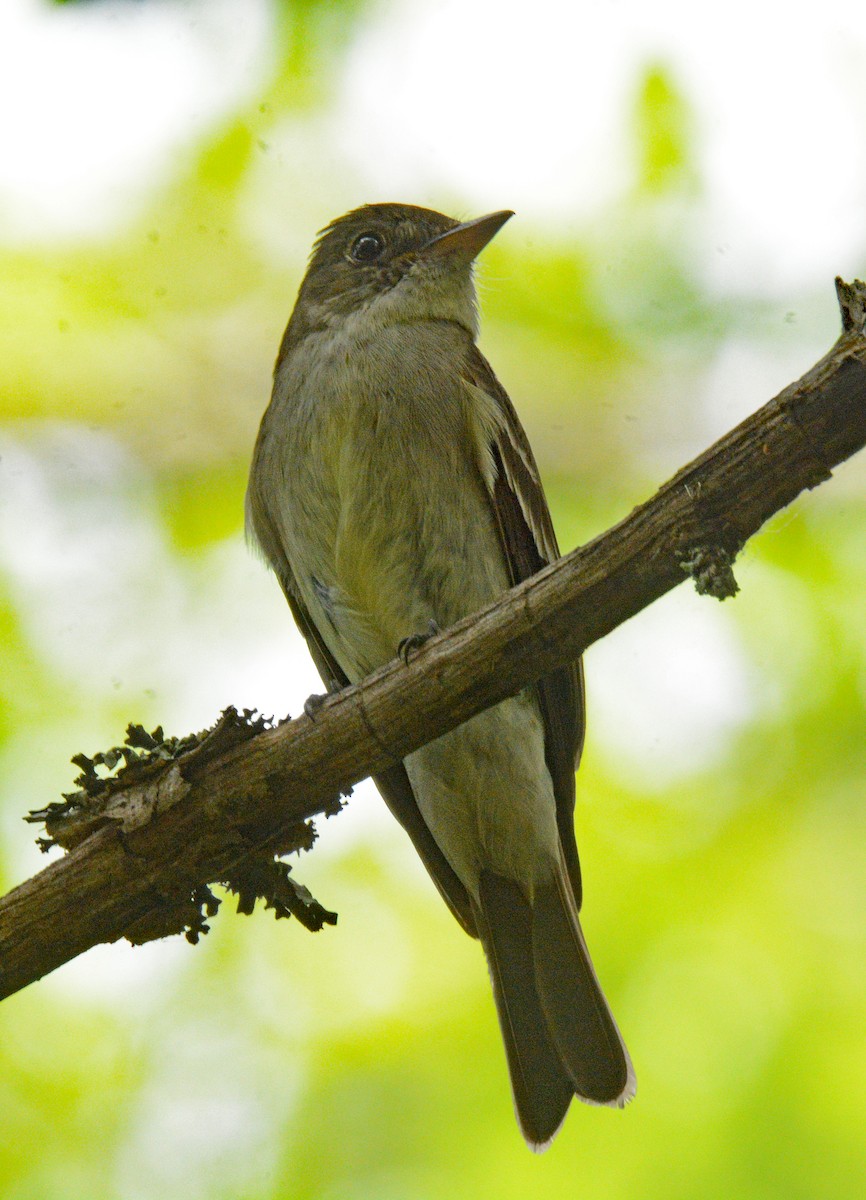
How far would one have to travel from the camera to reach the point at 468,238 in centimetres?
541

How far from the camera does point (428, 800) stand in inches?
199

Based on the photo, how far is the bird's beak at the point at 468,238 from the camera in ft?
17.6

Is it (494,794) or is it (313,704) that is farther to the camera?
(494,794)

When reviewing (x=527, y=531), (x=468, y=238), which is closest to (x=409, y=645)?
(x=527, y=531)

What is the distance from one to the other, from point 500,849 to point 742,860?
Result: 1.38 metres

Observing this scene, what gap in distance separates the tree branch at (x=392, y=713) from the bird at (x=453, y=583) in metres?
1.04

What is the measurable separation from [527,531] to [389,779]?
3.75 feet

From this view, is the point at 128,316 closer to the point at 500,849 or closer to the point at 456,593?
the point at 456,593

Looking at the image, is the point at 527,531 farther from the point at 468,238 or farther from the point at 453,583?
the point at 468,238

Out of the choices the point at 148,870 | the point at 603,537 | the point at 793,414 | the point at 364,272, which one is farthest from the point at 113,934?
the point at 364,272

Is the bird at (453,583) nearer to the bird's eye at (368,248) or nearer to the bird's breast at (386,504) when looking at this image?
the bird's breast at (386,504)

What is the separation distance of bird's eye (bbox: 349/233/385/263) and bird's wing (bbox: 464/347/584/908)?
2.85 feet

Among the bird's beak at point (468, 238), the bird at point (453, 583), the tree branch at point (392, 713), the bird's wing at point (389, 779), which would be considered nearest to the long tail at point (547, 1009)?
the bird at point (453, 583)

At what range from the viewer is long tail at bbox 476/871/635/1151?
15.2ft
